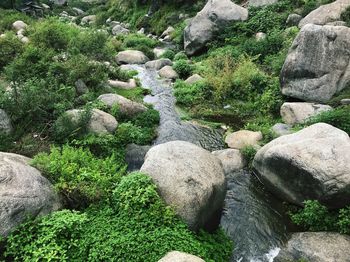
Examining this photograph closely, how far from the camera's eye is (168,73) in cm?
2206

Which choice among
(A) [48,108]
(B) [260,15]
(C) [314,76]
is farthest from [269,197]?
(B) [260,15]

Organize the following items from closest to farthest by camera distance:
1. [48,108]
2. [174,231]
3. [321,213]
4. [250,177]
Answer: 1. [174,231]
2. [321,213]
3. [250,177]
4. [48,108]

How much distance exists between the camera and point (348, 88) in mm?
14703

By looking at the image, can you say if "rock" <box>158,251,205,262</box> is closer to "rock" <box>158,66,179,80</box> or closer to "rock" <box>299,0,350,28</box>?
"rock" <box>158,66,179,80</box>

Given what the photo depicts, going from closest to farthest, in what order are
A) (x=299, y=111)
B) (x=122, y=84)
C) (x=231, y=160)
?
(x=231, y=160), (x=299, y=111), (x=122, y=84)

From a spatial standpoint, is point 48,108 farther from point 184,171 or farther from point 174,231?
point 174,231

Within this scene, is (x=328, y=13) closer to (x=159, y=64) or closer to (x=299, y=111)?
(x=299, y=111)

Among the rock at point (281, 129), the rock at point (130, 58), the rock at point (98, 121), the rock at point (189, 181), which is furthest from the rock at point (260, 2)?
the rock at point (189, 181)

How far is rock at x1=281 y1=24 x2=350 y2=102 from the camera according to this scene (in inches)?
585

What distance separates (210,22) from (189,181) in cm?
1975

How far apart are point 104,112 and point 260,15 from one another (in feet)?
55.6

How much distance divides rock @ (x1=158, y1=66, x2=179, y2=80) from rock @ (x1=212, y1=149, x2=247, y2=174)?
10.5 metres

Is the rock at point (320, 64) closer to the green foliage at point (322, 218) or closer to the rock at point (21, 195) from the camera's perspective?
the green foliage at point (322, 218)

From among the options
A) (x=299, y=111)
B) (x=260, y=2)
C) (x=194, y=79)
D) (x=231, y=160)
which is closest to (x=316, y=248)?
(x=231, y=160)
